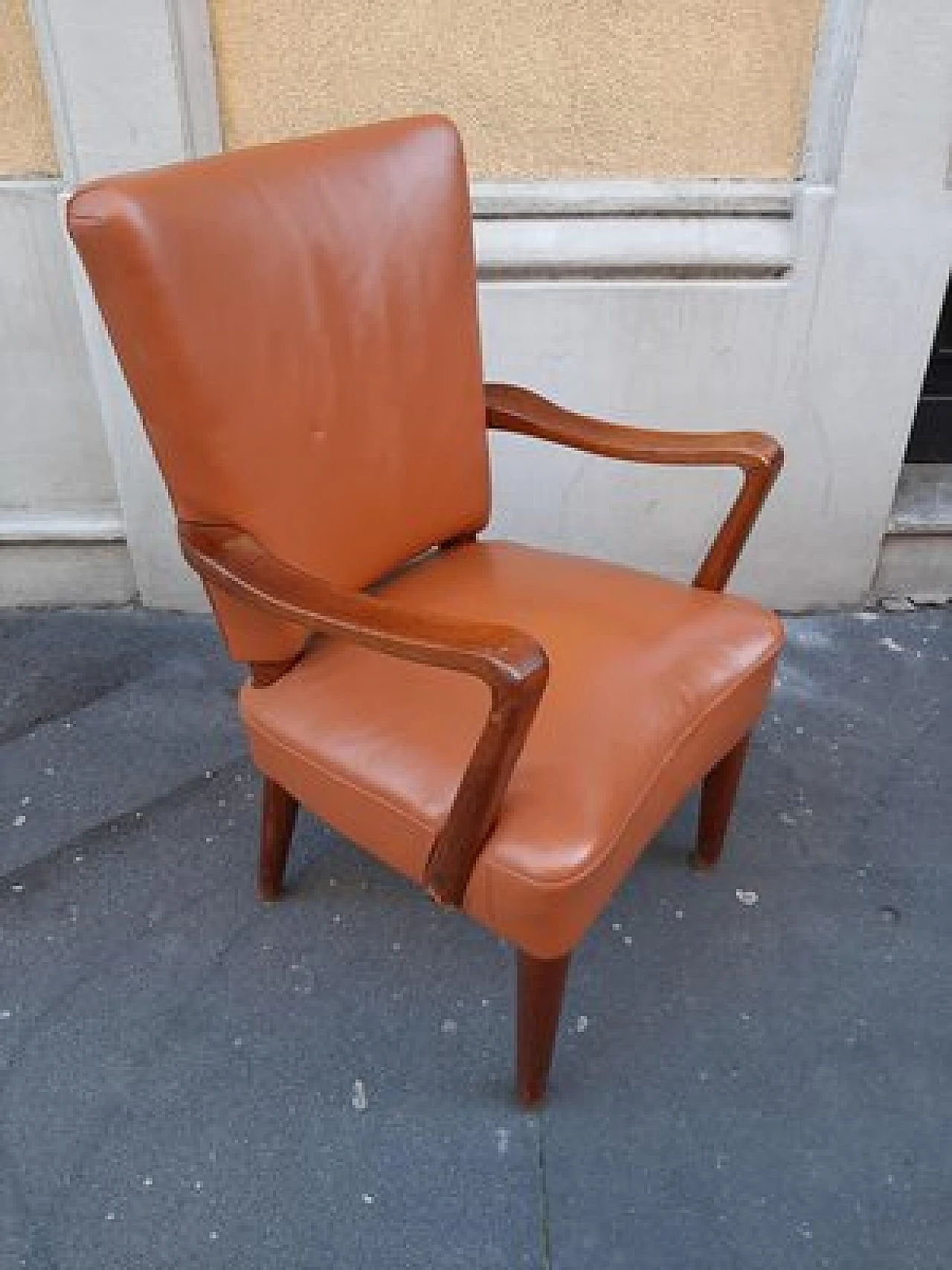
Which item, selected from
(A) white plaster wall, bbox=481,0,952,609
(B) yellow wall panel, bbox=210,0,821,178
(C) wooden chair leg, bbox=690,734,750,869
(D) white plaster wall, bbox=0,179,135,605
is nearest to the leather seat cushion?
(C) wooden chair leg, bbox=690,734,750,869

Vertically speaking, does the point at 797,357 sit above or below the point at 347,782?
above

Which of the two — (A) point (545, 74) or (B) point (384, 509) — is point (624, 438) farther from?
(A) point (545, 74)

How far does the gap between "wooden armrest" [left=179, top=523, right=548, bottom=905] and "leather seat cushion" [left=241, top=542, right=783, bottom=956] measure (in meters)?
0.03

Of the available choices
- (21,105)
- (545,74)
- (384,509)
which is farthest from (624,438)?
(21,105)

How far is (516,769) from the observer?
1176 mm

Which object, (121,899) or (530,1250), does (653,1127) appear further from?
(121,899)

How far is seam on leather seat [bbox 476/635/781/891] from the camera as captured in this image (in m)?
1.10

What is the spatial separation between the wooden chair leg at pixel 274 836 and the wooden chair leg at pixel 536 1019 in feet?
1.54

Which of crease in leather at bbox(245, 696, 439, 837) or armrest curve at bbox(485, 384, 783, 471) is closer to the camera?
crease in leather at bbox(245, 696, 439, 837)

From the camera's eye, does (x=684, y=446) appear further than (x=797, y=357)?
No

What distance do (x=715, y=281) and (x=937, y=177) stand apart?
41cm

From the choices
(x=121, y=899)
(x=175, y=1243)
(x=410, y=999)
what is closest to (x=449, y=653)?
(x=410, y=999)

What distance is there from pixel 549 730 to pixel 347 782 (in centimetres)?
24

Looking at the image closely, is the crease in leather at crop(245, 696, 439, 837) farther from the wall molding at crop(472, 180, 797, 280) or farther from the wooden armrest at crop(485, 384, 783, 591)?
the wall molding at crop(472, 180, 797, 280)
